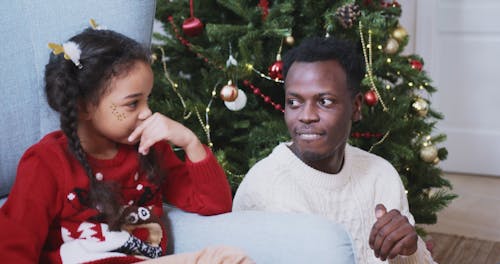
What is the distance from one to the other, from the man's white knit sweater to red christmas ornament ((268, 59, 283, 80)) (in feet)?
1.34

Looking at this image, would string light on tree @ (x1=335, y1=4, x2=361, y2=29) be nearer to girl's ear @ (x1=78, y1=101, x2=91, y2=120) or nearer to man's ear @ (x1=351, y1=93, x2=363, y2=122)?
man's ear @ (x1=351, y1=93, x2=363, y2=122)

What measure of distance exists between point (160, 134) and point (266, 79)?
0.85 metres

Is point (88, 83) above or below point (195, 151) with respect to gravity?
above

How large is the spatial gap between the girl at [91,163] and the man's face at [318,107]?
9.4 inches

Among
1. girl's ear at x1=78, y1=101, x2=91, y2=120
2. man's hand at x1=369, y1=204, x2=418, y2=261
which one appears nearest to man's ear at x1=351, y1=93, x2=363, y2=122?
man's hand at x1=369, y1=204, x2=418, y2=261

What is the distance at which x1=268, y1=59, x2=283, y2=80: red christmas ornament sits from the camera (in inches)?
73.3

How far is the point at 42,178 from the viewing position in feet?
3.81

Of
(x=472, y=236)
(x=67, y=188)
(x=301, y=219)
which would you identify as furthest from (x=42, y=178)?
(x=472, y=236)

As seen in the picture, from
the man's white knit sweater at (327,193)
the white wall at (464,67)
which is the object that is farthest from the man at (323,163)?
the white wall at (464,67)

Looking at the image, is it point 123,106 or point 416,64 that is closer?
point 123,106

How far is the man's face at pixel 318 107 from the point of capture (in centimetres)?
137

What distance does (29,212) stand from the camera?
1.13 meters

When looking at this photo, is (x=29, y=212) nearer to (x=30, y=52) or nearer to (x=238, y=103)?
(x=30, y=52)

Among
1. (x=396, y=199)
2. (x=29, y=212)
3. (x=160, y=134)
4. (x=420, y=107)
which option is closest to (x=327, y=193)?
(x=396, y=199)
